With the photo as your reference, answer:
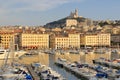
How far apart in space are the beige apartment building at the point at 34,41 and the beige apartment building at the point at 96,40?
6.93m

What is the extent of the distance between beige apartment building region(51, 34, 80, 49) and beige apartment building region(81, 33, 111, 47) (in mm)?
1592

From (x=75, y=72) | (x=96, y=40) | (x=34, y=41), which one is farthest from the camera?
(x=96, y=40)

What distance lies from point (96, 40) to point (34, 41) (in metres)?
11.3

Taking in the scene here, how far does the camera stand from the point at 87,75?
20.7m

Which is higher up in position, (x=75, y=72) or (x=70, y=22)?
(x=70, y=22)

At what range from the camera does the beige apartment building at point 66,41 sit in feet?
205

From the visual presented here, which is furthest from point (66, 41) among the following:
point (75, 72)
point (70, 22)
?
point (70, 22)

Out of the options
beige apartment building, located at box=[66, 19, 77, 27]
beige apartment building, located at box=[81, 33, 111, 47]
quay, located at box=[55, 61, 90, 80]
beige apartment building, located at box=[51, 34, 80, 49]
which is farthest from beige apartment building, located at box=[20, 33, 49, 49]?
beige apartment building, located at box=[66, 19, 77, 27]

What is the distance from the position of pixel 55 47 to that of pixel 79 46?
4384mm

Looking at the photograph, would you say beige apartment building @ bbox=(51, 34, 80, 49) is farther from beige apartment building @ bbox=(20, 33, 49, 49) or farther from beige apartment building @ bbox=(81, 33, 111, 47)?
beige apartment building @ bbox=(81, 33, 111, 47)

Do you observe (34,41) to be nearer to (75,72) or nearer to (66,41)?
(66,41)

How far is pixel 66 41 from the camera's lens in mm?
63469

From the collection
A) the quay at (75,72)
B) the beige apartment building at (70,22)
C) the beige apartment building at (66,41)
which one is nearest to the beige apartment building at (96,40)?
the beige apartment building at (66,41)

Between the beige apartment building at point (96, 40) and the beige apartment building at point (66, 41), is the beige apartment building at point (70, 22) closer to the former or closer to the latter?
the beige apartment building at point (96, 40)
